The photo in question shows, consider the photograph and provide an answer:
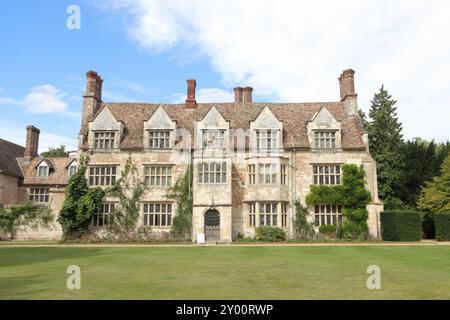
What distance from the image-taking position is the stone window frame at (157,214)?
96.8 ft

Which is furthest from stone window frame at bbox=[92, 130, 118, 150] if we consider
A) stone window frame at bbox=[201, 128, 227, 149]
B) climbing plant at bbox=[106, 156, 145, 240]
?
stone window frame at bbox=[201, 128, 227, 149]

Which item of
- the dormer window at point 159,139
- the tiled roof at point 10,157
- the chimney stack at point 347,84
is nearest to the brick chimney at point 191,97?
the dormer window at point 159,139

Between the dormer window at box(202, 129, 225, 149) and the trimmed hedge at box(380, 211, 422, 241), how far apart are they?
13.1 m

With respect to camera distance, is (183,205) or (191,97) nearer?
(183,205)

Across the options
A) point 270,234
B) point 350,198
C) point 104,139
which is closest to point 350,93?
point 350,198

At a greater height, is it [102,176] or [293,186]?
[102,176]

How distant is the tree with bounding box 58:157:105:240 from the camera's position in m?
28.3

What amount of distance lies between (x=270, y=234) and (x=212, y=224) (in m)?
4.18

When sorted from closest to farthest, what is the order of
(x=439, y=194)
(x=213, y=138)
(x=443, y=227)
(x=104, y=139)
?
(x=443, y=227) < (x=213, y=138) < (x=104, y=139) < (x=439, y=194)

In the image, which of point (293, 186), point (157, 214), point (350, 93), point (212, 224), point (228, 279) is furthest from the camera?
point (350, 93)

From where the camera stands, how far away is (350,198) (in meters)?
28.5

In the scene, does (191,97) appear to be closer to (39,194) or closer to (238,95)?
(238,95)

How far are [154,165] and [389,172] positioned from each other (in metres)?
21.1

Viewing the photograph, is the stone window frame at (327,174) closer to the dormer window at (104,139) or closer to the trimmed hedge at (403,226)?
the trimmed hedge at (403,226)
